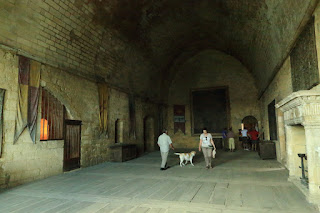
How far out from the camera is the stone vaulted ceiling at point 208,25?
6.04 metres

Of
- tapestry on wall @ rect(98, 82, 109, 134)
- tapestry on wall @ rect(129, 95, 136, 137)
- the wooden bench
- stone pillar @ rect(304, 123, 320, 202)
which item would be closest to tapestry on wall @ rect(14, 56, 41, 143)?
tapestry on wall @ rect(98, 82, 109, 134)

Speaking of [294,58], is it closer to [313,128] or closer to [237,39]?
[313,128]

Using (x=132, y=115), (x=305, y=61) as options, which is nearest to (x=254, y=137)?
(x=132, y=115)

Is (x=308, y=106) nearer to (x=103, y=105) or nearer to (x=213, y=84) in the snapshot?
(x=103, y=105)

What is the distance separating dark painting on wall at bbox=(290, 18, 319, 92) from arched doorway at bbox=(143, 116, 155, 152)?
33.0 ft

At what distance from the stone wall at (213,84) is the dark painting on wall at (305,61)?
9.96 m

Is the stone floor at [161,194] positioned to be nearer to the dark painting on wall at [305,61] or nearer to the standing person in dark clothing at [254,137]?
the dark painting on wall at [305,61]

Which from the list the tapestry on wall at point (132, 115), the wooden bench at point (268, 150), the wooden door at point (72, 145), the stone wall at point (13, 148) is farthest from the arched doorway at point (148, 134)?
the stone wall at point (13, 148)


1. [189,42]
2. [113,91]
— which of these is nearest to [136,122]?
[113,91]

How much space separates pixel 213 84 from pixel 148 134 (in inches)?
257

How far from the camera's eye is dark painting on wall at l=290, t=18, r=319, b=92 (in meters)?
4.58

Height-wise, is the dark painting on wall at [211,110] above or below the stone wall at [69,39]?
below

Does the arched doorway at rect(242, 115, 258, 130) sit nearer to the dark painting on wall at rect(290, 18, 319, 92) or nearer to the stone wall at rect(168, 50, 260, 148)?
the stone wall at rect(168, 50, 260, 148)

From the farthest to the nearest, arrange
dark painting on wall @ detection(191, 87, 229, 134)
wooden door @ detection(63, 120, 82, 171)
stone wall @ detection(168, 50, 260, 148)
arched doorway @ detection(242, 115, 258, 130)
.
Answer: dark painting on wall @ detection(191, 87, 229, 134), stone wall @ detection(168, 50, 260, 148), arched doorway @ detection(242, 115, 258, 130), wooden door @ detection(63, 120, 82, 171)
